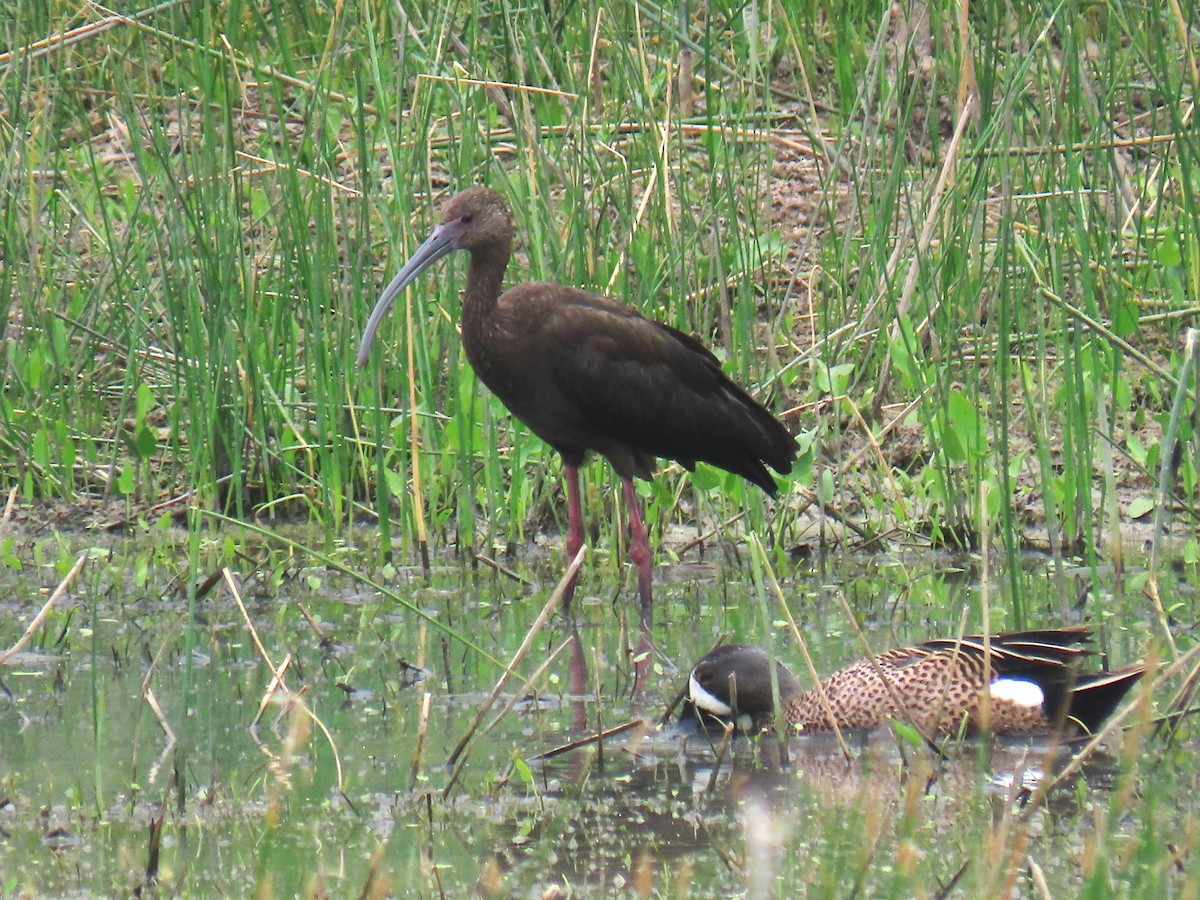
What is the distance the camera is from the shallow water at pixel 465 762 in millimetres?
3607

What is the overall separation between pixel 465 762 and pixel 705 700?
91 centimetres

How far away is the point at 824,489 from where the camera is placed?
660 cm

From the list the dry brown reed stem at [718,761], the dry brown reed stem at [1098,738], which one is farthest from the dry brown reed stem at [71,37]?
the dry brown reed stem at [1098,738]

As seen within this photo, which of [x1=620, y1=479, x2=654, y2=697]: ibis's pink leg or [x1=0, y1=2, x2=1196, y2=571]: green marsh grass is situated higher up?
[x1=0, y1=2, x2=1196, y2=571]: green marsh grass

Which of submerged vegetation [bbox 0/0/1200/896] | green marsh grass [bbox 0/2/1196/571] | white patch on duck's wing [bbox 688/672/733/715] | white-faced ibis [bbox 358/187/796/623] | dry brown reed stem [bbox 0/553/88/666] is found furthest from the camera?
white-faced ibis [bbox 358/187/796/623]

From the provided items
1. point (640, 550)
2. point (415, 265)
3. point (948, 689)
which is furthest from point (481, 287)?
point (948, 689)

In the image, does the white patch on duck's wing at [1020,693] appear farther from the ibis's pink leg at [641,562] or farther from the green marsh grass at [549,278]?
the ibis's pink leg at [641,562]

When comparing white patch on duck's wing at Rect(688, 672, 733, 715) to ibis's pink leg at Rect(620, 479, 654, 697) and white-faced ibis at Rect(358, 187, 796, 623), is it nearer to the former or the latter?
ibis's pink leg at Rect(620, 479, 654, 697)

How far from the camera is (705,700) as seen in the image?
4828mm

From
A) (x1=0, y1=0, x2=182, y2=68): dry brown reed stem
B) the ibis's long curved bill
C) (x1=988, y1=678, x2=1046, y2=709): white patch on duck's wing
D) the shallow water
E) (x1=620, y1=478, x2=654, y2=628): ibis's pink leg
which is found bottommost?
the shallow water

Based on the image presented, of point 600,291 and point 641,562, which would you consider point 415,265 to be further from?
point 641,562

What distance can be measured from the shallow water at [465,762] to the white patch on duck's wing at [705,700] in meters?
0.10

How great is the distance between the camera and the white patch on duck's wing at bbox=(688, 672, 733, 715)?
479 centimetres

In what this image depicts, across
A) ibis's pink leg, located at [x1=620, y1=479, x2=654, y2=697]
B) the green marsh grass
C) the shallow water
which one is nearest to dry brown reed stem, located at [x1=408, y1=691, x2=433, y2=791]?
the shallow water
